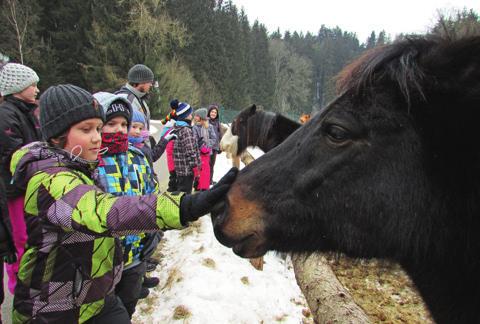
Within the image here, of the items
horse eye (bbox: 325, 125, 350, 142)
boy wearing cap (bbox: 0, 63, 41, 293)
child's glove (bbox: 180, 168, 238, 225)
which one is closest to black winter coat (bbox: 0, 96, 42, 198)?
boy wearing cap (bbox: 0, 63, 41, 293)

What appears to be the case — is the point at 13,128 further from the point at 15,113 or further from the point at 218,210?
the point at 218,210

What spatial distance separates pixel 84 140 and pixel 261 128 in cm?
556

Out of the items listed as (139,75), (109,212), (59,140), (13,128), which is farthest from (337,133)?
(139,75)

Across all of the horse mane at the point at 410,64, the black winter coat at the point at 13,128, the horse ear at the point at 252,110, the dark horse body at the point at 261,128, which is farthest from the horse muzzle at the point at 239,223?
the horse ear at the point at 252,110

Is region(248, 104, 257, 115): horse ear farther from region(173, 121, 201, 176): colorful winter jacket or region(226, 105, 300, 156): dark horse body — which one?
region(173, 121, 201, 176): colorful winter jacket

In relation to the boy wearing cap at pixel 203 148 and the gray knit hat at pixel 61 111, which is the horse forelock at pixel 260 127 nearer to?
the boy wearing cap at pixel 203 148

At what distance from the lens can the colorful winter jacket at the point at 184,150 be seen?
227 inches

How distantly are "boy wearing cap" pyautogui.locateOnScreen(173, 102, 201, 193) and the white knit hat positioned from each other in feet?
8.47

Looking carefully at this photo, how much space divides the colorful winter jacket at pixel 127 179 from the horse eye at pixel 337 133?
1.65 meters

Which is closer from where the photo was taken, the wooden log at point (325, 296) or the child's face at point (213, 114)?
the wooden log at point (325, 296)

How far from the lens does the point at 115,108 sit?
2.46m

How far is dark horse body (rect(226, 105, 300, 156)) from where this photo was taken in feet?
20.6

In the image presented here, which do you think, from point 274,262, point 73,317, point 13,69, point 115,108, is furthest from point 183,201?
point 274,262

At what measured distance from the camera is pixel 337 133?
1.58 m
